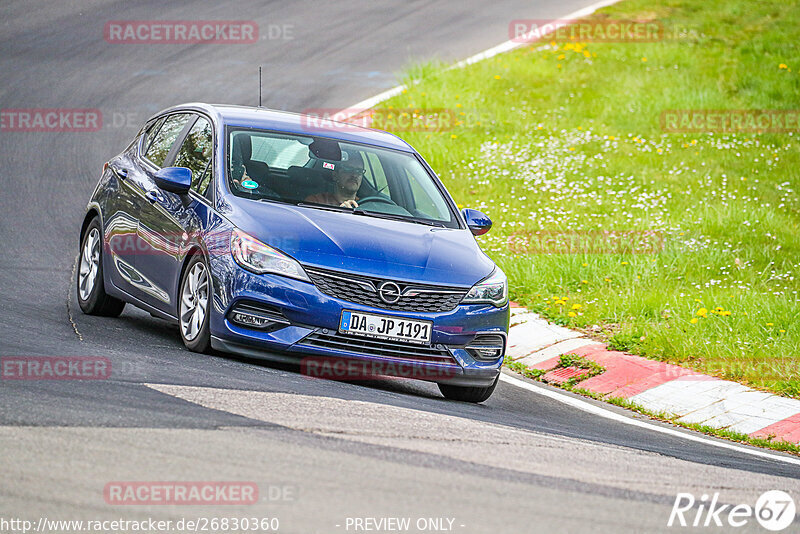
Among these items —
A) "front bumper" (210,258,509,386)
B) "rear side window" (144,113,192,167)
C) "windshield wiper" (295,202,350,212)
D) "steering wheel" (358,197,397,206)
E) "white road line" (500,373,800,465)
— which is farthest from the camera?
"rear side window" (144,113,192,167)

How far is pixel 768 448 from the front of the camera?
790 cm

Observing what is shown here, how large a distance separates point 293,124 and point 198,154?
31.5 inches

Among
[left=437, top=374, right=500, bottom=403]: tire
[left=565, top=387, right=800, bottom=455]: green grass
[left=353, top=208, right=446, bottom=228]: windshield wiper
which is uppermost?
[left=353, top=208, right=446, bottom=228]: windshield wiper

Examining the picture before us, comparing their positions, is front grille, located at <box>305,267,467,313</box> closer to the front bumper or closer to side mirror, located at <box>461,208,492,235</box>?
the front bumper

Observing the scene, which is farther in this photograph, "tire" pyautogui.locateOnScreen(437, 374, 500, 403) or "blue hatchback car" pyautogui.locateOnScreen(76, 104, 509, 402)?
"tire" pyautogui.locateOnScreen(437, 374, 500, 403)

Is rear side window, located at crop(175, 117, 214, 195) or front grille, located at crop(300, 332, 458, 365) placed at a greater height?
rear side window, located at crop(175, 117, 214, 195)

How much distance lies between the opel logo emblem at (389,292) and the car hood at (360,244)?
64mm

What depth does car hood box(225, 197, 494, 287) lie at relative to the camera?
745 cm

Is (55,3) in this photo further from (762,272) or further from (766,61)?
(762,272)

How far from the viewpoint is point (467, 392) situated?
27.1 ft

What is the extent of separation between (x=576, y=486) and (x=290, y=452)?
1.28 meters

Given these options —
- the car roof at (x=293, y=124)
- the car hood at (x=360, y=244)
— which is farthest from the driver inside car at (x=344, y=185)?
the car roof at (x=293, y=124)

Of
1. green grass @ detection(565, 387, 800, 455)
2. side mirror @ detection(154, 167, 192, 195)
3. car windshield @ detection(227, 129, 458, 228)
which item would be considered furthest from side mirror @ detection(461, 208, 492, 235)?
side mirror @ detection(154, 167, 192, 195)

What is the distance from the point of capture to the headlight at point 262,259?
7.36 m
